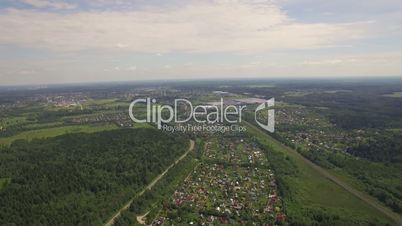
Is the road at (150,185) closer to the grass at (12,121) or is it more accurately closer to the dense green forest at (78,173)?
the dense green forest at (78,173)

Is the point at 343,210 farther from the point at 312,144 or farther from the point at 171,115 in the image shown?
the point at 171,115

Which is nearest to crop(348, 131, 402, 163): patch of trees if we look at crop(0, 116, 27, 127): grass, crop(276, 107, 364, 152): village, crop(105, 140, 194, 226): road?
crop(276, 107, 364, 152): village

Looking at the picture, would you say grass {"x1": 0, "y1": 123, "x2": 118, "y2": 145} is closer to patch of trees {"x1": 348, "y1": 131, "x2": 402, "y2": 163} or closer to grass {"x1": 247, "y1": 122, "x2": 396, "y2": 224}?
grass {"x1": 247, "y1": 122, "x2": 396, "y2": 224}

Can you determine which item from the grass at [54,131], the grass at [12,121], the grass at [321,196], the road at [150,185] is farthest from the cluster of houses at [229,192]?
the grass at [12,121]

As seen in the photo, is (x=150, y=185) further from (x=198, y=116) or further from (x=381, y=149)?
(x=198, y=116)

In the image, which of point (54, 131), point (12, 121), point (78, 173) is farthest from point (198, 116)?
point (78, 173)

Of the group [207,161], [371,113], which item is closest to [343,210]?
[207,161]
